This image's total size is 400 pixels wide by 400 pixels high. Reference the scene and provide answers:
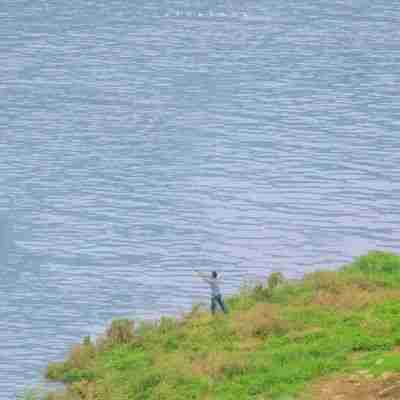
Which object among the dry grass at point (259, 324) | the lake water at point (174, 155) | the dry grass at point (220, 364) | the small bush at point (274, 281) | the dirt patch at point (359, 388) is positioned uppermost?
the lake water at point (174, 155)

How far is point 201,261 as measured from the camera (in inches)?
1922

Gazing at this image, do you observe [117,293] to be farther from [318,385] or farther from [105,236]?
[318,385]

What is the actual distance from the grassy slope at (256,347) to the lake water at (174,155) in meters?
3.19

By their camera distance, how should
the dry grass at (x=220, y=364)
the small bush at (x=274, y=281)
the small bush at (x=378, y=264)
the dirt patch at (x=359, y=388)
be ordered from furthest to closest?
the small bush at (x=378, y=264) → the small bush at (x=274, y=281) → the dry grass at (x=220, y=364) → the dirt patch at (x=359, y=388)

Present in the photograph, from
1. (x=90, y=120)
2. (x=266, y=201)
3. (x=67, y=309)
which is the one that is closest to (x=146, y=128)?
(x=90, y=120)

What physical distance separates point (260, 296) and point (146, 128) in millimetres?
31084

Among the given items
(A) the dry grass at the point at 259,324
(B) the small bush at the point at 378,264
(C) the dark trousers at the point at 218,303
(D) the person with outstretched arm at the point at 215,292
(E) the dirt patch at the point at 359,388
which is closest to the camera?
(E) the dirt patch at the point at 359,388

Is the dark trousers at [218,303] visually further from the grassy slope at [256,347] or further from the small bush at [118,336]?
the small bush at [118,336]

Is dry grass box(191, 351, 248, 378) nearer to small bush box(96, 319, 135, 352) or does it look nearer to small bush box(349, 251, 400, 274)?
small bush box(96, 319, 135, 352)

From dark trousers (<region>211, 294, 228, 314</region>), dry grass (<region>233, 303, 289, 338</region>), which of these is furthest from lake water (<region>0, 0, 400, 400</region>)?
dry grass (<region>233, 303, 289, 338</region>)

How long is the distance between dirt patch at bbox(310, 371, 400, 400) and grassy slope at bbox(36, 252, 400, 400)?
0.34 meters

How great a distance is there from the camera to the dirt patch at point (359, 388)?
1122 inches

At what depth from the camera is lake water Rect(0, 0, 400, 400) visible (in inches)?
1834

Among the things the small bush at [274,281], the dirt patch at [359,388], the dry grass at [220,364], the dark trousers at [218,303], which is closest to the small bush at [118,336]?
the dark trousers at [218,303]
